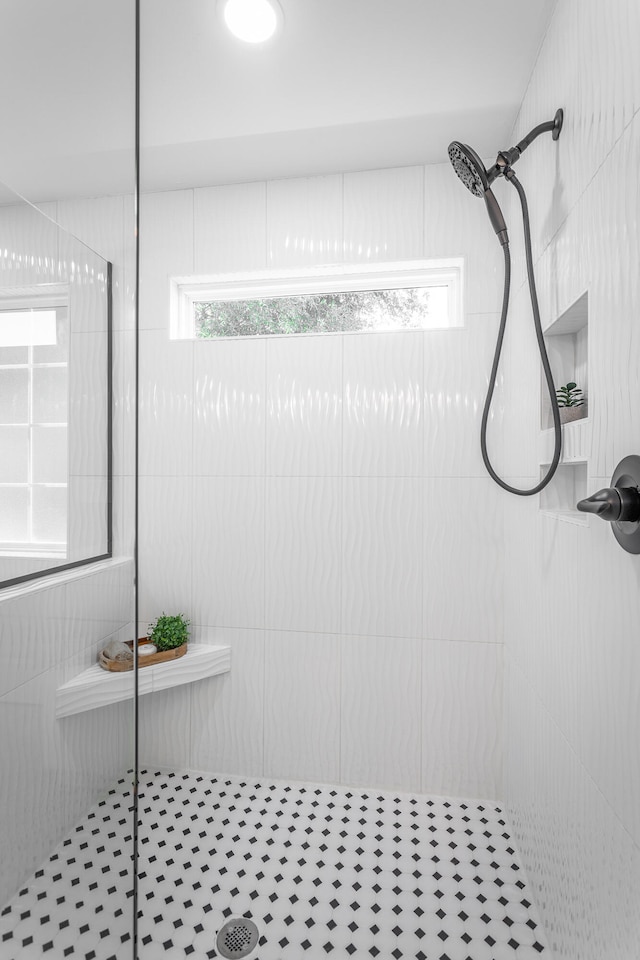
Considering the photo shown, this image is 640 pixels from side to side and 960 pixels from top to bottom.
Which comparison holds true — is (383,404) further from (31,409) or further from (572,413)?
(31,409)

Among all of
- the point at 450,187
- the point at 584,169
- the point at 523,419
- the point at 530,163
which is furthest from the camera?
the point at 450,187

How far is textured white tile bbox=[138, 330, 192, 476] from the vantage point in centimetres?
207

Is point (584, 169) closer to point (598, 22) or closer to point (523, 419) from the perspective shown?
point (598, 22)

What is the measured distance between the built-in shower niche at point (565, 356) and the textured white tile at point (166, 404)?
1.26m

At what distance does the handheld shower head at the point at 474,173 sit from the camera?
1336 millimetres

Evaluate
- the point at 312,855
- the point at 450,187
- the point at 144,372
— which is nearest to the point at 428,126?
the point at 450,187

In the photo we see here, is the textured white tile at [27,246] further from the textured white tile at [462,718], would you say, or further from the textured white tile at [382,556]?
the textured white tile at [462,718]

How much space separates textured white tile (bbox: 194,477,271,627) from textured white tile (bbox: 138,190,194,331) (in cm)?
69

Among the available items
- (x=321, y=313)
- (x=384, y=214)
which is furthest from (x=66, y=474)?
(x=384, y=214)

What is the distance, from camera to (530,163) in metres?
1.52

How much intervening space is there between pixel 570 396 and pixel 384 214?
1.06 metres

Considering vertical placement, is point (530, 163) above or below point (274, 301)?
above

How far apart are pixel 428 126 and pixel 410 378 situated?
2.58ft

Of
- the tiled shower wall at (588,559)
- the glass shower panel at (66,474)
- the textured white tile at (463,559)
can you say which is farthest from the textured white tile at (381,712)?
the glass shower panel at (66,474)
